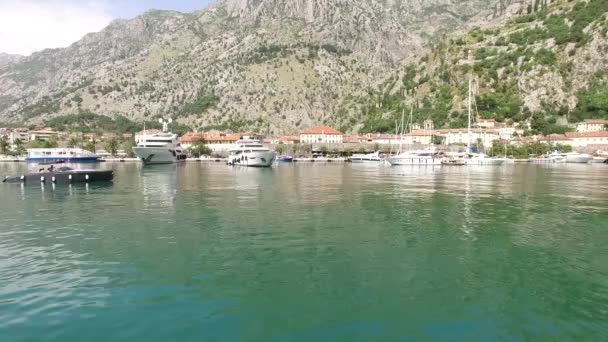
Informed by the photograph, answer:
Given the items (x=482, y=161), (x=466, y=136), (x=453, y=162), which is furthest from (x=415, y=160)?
(x=466, y=136)

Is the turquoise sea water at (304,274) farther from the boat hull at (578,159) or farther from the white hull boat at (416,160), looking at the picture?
the boat hull at (578,159)

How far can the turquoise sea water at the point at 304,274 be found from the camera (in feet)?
40.6

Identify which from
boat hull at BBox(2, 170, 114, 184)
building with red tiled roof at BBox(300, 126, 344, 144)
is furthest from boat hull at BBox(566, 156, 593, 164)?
boat hull at BBox(2, 170, 114, 184)

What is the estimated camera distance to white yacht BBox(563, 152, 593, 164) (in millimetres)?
135625

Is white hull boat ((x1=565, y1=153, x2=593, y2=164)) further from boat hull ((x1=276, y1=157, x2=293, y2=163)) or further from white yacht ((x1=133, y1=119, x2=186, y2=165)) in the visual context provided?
white yacht ((x1=133, y1=119, x2=186, y2=165))

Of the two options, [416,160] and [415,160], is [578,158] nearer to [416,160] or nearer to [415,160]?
[416,160]

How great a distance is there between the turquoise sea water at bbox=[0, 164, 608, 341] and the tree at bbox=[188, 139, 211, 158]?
152717 millimetres

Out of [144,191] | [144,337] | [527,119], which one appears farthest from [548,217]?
[527,119]

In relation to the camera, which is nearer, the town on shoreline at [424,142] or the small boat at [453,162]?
the small boat at [453,162]

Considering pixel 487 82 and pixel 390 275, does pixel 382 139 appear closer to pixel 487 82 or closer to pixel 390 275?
pixel 487 82

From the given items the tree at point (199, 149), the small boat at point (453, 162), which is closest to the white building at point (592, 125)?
the small boat at point (453, 162)

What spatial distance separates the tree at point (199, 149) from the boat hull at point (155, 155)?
41.1 meters

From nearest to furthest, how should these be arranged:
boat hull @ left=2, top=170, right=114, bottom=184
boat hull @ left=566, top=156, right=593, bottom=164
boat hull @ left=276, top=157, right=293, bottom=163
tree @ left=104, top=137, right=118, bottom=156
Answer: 1. boat hull @ left=2, top=170, right=114, bottom=184
2. boat hull @ left=566, top=156, right=593, bottom=164
3. boat hull @ left=276, top=157, right=293, bottom=163
4. tree @ left=104, top=137, right=118, bottom=156

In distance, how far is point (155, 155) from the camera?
132250 millimetres
